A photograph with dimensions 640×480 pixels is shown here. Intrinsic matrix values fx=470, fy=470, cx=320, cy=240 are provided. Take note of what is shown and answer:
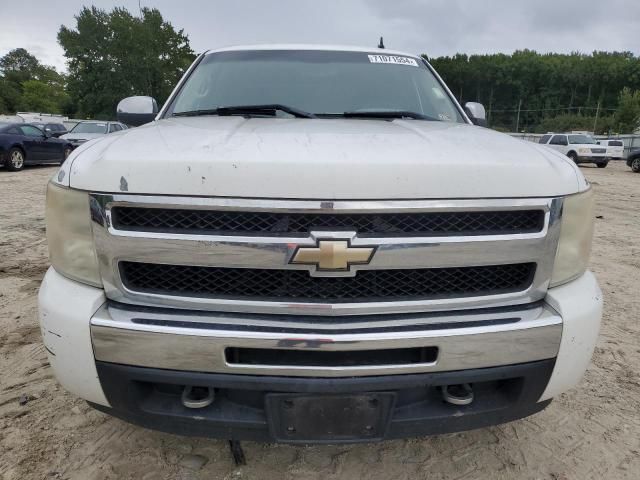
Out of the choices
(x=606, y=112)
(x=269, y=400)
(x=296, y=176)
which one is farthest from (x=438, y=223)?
(x=606, y=112)

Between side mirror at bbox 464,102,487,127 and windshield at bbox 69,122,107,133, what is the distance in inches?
688

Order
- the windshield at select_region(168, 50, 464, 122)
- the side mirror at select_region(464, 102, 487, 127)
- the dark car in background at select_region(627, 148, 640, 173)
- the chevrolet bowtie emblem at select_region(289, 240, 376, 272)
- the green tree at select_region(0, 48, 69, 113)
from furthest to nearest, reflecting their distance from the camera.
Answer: the green tree at select_region(0, 48, 69, 113) → the dark car in background at select_region(627, 148, 640, 173) → the side mirror at select_region(464, 102, 487, 127) → the windshield at select_region(168, 50, 464, 122) → the chevrolet bowtie emblem at select_region(289, 240, 376, 272)

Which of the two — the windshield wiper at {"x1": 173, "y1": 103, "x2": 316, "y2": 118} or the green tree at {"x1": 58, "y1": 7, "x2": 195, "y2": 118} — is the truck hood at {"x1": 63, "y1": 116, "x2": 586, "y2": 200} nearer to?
the windshield wiper at {"x1": 173, "y1": 103, "x2": 316, "y2": 118}

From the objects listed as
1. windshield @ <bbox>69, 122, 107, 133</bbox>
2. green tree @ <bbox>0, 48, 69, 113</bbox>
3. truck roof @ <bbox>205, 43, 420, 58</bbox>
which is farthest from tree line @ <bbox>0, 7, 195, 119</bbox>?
truck roof @ <bbox>205, 43, 420, 58</bbox>

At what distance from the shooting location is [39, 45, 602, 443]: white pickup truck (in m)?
1.45

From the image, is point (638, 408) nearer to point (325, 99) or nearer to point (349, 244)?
point (349, 244)

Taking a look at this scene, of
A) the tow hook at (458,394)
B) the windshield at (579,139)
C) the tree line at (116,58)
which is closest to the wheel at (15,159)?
the tow hook at (458,394)

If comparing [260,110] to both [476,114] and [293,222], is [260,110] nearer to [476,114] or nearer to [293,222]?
[293,222]

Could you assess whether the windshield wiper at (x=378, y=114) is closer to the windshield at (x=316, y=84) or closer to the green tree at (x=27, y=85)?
the windshield at (x=316, y=84)

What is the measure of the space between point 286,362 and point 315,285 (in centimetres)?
26

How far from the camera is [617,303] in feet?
13.3

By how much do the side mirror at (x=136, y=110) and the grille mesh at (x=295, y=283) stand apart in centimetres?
176

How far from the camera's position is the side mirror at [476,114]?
3.09m

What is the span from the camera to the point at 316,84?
8.98 ft
